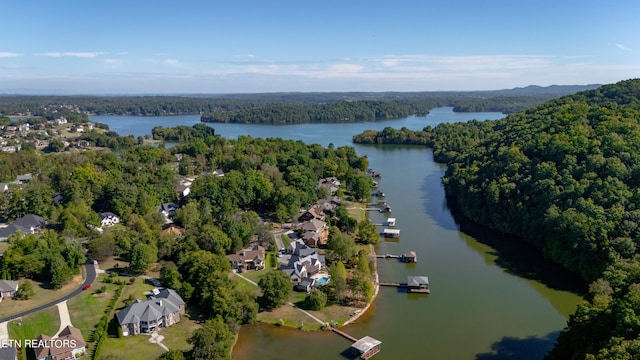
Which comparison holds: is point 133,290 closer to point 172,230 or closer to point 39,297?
point 39,297

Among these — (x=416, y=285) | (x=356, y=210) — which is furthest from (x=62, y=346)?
(x=356, y=210)

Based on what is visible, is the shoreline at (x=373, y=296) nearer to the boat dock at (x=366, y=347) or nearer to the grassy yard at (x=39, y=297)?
the boat dock at (x=366, y=347)

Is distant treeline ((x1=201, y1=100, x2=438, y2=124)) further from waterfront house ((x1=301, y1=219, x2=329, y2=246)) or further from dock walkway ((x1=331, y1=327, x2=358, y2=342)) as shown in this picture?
dock walkway ((x1=331, y1=327, x2=358, y2=342))

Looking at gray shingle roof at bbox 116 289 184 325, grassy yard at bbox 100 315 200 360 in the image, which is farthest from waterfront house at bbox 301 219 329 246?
grassy yard at bbox 100 315 200 360

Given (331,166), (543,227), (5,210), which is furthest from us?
(331,166)

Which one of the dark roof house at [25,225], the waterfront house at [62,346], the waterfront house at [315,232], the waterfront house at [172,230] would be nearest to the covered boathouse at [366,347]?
the waterfront house at [62,346]

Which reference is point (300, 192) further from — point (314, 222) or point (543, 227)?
point (543, 227)

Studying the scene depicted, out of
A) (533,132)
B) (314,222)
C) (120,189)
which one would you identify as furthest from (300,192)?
(533,132)
